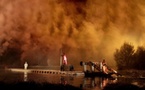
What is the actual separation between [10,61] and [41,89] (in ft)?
162

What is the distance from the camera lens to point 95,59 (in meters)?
77.4

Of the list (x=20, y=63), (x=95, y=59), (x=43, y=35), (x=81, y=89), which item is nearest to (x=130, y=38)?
(x=95, y=59)

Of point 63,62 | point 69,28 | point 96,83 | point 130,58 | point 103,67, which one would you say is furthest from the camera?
point 69,28

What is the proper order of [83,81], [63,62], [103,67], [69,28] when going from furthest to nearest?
[69,28]
[63,62]
[103,67]
[83,81]

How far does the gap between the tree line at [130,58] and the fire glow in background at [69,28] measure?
1604cm

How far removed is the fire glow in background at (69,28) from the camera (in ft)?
247

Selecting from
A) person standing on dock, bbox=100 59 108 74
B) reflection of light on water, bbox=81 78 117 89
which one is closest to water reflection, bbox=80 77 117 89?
reflection of light on water, bbox=81 78 117 89

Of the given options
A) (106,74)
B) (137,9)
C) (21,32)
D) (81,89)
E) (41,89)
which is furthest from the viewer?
(137,9)

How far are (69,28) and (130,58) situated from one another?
78.5 feet

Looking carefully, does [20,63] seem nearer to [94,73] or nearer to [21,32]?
[21,32]

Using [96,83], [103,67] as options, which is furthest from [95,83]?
[103,67]

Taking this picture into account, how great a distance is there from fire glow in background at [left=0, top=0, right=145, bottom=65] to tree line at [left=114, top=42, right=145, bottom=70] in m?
16.0

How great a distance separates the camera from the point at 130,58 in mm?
59219

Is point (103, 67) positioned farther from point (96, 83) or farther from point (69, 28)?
point (69, 28)
